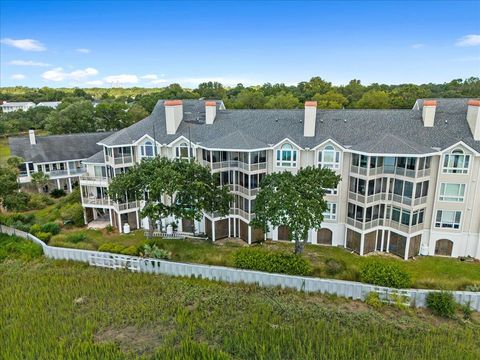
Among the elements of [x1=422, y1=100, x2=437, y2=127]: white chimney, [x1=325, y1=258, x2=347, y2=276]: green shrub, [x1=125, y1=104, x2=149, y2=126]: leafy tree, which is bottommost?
[x1=325, y1=258, x2=347, y2=276]: green shrub

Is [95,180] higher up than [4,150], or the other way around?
[95,180]

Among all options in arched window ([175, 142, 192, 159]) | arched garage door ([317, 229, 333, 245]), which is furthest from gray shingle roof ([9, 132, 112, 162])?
arched garage door ([317, 229, 333, 245])

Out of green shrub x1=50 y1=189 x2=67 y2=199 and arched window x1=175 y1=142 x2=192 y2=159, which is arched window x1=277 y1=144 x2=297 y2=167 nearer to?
arched window x1=175 y1=142 x2=192 y2=159

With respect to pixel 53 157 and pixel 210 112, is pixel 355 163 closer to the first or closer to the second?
pixel 210 112

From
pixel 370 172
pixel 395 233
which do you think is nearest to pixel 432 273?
pixel 395 233

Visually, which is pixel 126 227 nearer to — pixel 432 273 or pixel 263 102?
pixel 432 273

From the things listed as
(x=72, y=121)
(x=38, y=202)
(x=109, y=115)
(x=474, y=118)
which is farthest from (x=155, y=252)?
(x=72, y=121)
